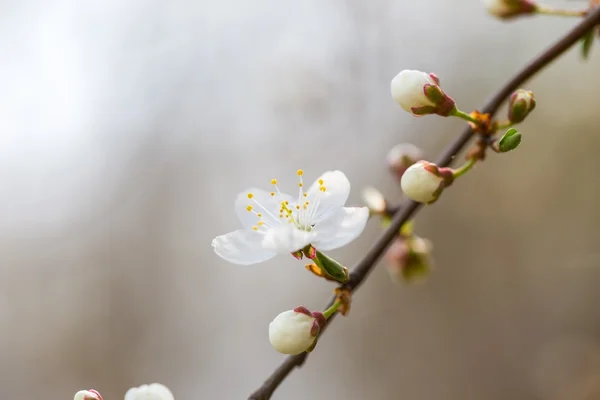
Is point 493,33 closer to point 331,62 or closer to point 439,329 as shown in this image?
point 331,62

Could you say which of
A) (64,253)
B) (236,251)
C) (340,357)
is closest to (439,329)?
(340,357)

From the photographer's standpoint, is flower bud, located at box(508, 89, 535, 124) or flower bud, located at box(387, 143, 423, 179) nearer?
flower bud, located at box(508, 89, 535, 124)

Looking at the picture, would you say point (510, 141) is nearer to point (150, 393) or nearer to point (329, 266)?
point (329, 266)

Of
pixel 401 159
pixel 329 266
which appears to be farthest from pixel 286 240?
pixel 401 159

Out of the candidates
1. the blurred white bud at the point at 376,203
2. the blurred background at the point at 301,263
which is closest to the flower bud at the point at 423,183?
the blurred white bud at the point at 376,203

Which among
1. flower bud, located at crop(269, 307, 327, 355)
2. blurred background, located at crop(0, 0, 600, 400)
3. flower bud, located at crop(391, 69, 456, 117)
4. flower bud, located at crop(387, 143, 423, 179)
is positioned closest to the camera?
flower bud, located at crop(269, 307, 327, 355)

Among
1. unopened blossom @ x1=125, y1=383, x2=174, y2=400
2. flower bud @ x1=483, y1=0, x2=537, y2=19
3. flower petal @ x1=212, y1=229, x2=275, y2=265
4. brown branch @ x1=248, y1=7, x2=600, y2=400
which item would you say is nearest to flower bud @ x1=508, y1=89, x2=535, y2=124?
brown branch @ x1=248, y1=7, x2=600, y2=400

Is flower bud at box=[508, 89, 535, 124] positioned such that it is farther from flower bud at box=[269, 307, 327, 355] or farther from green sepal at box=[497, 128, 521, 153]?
flower bud at box=[269, 307, 327, 355]
